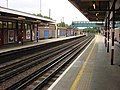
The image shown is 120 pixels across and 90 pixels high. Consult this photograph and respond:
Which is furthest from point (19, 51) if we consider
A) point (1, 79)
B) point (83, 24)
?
point (83, 24)

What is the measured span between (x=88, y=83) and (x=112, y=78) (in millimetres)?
1543

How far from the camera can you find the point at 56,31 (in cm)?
6688

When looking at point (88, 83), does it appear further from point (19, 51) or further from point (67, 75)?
point (19, 51)

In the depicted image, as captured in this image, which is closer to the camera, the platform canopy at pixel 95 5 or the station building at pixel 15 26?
the platform canopy at pixel 95 5

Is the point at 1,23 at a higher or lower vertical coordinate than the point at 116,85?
higher

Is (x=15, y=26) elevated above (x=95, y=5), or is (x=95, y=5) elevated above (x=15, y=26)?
(x=95, y=5)

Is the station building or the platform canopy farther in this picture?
the station building

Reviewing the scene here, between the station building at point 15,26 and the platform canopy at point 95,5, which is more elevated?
the platform canopy at point 95,5

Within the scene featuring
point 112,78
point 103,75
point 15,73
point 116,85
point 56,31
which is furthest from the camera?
point 56,31

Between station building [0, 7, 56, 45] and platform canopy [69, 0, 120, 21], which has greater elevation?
platform canopy [69, 0, 120, 21]

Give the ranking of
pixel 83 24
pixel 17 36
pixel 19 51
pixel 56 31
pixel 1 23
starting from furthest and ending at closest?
1. pixel 83 24
2. pixel 56 31
3. pixel 17 36
4. pixel 1 23
5. pixel 19 51

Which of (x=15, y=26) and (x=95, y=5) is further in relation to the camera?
(x=15, y=26)

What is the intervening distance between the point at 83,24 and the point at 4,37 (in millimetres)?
93249

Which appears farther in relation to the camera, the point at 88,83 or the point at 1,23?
the point at 1,23
